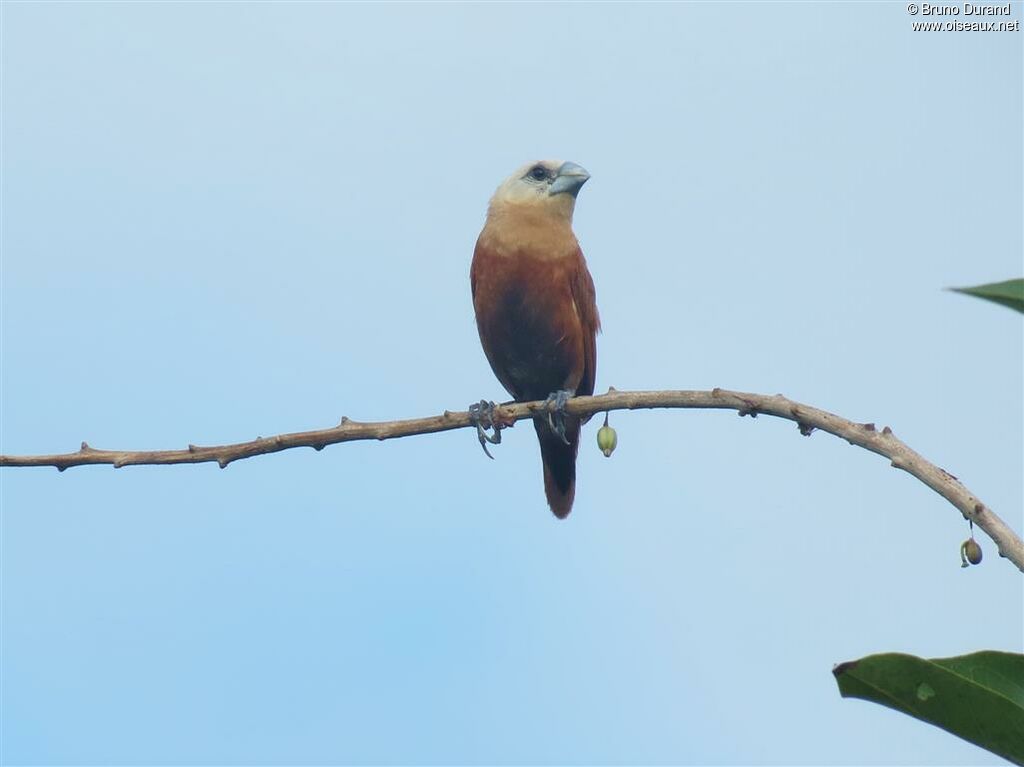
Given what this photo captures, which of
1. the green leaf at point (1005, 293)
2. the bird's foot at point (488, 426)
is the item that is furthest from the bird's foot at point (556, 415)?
the green leaf at point (1005, 293)

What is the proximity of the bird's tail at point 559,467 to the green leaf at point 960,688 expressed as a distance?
186 inches

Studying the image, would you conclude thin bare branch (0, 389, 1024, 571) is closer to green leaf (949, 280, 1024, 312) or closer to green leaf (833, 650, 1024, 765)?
green leaf (833, 650, 1024, 765)

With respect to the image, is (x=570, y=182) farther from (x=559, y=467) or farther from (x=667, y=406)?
(x=667, y=406)

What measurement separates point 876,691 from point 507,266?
179 inches

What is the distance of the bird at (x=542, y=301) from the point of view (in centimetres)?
611

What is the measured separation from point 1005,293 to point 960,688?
0.64 meters

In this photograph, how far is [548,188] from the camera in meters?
6.40

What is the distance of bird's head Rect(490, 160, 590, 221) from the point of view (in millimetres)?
6352

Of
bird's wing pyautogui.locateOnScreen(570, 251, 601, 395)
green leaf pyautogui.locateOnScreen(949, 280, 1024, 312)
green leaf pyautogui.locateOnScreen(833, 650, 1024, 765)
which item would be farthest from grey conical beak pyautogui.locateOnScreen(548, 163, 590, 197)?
green leaf pyautogui.locateOnScreen(949, 280, 1024, 312)

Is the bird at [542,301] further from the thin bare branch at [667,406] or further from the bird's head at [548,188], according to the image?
the thin bare branch at [667,406]

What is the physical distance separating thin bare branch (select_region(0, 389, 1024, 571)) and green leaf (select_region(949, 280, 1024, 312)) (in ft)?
2.04

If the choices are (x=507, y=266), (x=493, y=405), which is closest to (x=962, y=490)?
(x=493, y=405)

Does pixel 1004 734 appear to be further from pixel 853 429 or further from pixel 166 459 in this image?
pixel 166 459

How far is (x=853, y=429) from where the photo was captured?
100 inches
